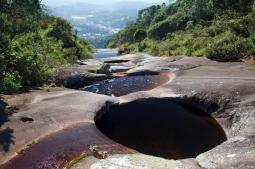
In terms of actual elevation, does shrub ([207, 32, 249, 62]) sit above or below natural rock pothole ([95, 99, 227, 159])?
above

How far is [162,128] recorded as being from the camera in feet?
51.2

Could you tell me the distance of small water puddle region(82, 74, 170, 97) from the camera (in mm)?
21547

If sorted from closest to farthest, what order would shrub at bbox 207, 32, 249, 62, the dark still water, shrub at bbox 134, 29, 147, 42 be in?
shrub at bbox 207, 32, 249, 62, the dark still water, shrub at bbox 134, 29, 147, 42

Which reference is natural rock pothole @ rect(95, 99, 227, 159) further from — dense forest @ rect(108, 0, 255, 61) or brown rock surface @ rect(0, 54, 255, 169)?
dense forest @ rect(108, 0, 255, 61)

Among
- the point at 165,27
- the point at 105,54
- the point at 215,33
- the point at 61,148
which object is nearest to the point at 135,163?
the point at 61,148

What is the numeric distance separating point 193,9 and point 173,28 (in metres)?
14.6

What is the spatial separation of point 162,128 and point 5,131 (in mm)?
6114

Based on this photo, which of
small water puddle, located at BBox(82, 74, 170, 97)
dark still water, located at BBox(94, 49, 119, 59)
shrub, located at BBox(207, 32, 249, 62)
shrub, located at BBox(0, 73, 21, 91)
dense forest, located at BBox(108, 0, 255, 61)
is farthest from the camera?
dark still water, located at BBox(94, 49, 119, 59)

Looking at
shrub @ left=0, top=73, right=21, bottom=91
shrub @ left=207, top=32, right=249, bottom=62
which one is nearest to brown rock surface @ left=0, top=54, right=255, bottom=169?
shrub @ left=0, top=73, right=21, bottom=91

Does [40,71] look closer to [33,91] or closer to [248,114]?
[33,91]

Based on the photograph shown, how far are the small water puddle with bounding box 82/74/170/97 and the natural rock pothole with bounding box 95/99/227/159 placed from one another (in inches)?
145

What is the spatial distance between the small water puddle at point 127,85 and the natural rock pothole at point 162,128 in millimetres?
3696

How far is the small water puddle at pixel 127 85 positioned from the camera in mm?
21547

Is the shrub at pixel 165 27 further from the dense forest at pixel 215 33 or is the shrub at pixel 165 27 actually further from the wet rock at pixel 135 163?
the wet rock at pixel 135 163
